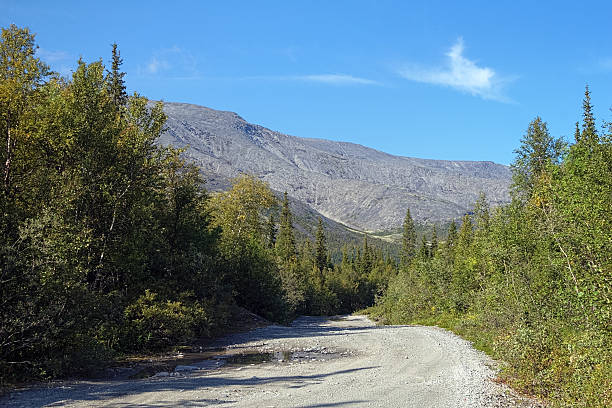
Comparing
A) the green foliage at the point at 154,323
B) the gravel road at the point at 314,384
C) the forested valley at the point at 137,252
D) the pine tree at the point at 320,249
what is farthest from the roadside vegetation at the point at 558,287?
the pine tree at the point at 320,249

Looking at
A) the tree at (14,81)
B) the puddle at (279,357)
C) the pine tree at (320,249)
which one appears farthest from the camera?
the pine tree at (320,249)

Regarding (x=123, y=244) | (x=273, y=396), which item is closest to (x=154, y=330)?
(x=123, y=244)

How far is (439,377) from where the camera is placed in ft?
54.1

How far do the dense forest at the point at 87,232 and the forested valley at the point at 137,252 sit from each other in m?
0.06

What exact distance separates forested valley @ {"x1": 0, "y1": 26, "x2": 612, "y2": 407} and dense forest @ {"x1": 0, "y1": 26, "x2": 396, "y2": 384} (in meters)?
0.06

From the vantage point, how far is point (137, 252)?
21.7 meters

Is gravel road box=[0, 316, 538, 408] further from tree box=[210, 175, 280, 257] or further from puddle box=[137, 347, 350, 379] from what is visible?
tree box=[210, 175, 280, 257]

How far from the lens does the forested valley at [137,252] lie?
13.5 metres

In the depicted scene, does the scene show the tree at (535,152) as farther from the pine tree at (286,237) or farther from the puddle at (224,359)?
the pine tree at (286,237)

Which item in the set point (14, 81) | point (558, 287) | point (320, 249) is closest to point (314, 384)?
point (558, 287)

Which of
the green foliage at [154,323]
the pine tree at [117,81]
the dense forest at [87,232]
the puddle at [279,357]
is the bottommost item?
the puddle at [279,357]

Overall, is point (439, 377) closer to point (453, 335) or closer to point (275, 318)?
point (453, 335)

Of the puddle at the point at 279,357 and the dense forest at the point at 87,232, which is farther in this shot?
the puddle at the point at 279,357

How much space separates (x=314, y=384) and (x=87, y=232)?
984cm
